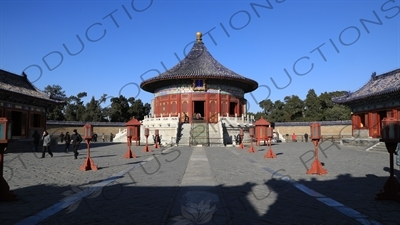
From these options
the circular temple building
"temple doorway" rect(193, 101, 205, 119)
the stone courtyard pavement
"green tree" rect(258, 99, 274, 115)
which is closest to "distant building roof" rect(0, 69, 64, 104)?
the circular temple building

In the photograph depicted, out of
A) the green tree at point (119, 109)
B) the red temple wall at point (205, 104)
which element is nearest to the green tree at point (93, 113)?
the green tree at point (119, 109)

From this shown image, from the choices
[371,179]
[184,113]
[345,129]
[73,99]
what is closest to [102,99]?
[73,99]

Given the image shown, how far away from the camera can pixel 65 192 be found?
22.7 feet

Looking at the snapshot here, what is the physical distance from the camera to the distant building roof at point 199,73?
3476 cm

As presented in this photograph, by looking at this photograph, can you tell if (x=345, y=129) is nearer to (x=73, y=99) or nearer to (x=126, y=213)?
(x=126, y=213)

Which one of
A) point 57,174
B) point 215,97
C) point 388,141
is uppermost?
point 215,97

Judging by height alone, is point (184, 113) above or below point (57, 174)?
above

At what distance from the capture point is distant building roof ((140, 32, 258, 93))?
3476 cm

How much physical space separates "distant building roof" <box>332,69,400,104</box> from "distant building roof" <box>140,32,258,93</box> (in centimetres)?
1133

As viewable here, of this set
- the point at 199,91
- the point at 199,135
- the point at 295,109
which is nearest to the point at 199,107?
the point at 199,91

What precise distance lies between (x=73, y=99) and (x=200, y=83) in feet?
135

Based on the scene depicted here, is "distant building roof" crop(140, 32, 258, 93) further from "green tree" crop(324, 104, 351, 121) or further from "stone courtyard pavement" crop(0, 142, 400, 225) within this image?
"stone courtyard pavement" crop(0, 142, 400, 225)

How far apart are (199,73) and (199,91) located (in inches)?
79.2

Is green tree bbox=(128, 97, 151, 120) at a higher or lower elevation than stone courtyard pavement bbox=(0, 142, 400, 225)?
higher
